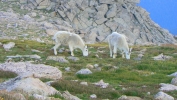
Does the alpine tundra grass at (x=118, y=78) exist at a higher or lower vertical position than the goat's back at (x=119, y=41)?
lower

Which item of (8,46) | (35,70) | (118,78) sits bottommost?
(118,78)

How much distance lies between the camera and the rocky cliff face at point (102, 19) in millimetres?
101213

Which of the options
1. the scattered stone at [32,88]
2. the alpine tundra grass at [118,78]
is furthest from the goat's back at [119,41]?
the scattered stone at [32,88]

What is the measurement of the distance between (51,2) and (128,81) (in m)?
88.5

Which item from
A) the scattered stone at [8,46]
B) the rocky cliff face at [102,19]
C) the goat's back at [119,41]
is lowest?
the scattered stone at [8,46]

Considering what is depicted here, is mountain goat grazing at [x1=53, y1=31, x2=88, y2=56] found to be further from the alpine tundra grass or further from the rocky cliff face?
the rocky cliff face

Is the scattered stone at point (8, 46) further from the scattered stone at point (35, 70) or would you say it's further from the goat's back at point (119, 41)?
the scattered stone at point (35, 70)

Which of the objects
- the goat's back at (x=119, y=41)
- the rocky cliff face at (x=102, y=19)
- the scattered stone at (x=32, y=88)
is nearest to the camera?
the scattered stone at (x=32, y=88)

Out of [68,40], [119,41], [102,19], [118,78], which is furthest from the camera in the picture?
[102,19]

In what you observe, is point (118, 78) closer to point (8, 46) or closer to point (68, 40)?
point (68, 40)

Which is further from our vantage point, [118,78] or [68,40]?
[68,40]

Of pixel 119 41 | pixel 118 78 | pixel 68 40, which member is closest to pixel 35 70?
pixel 118 78

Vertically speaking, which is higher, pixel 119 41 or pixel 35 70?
pixel 119 41

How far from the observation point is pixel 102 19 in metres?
105
